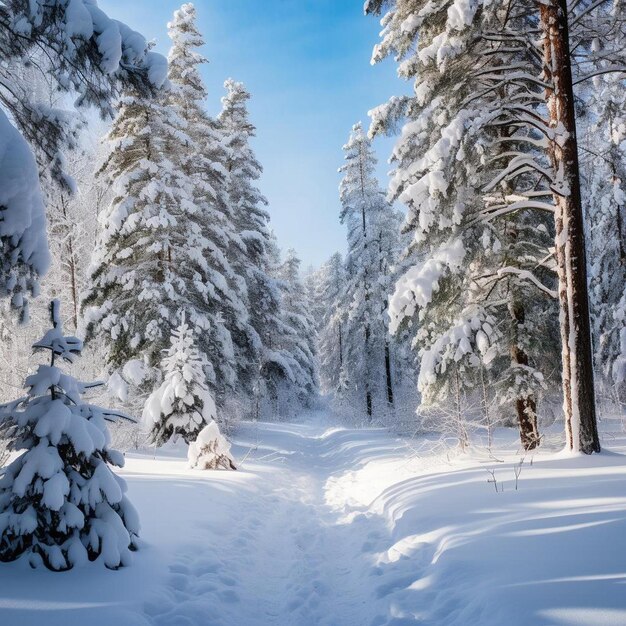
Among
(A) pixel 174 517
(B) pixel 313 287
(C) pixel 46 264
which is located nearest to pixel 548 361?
(A) pixel 174 517

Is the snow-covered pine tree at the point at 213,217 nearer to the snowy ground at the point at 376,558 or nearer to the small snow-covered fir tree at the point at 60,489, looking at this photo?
the snowy ground at the point at 376,558

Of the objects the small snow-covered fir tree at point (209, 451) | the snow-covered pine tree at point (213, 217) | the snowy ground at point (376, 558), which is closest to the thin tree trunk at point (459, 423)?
the snowy ground at point (376, 558)

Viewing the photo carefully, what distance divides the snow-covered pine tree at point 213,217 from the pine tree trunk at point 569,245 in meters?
9.85

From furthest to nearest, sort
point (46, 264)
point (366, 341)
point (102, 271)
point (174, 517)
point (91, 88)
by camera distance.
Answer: point (366, 341)
point (102, 271)
point (174, 517)
point (91, 88)
point (46, 264)

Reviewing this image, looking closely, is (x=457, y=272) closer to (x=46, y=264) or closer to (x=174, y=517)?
(x=174, y=517)

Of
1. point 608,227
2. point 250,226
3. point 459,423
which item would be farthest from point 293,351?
point 459,423

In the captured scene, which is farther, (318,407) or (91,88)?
(318,407)

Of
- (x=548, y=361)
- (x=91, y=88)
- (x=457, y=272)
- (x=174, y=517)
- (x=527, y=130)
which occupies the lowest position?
(x=174, y=517)

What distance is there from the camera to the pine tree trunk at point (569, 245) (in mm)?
7105

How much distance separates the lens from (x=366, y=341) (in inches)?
1017

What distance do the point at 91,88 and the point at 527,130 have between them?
9.00 metres

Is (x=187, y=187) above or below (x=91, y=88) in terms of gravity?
above

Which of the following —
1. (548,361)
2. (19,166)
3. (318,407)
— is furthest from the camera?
(318,407)

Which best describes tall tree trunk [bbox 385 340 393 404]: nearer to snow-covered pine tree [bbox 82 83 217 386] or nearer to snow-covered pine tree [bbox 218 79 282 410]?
snow-covered pine tree [bbox 218 79 282 410]
